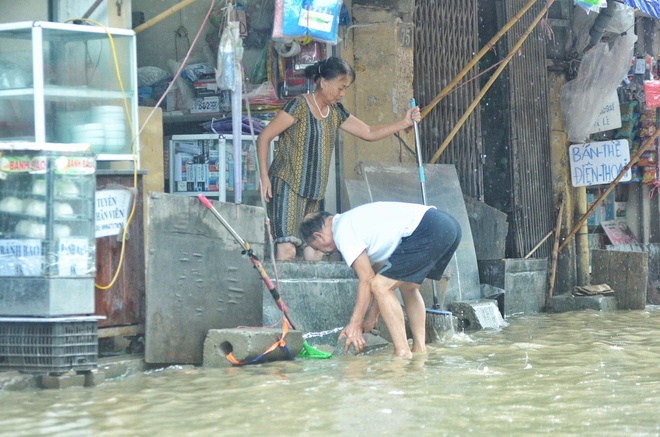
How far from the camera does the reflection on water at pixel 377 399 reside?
456 cm

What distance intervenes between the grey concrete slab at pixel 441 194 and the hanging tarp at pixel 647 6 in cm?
221

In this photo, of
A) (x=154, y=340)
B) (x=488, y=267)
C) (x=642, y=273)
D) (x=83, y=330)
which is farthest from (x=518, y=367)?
(x=642, y=273)

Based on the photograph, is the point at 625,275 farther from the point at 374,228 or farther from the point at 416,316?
the point at 374,228

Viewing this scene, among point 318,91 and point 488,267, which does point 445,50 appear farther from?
point 318,91

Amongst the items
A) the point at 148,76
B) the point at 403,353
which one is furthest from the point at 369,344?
the point at 148,76

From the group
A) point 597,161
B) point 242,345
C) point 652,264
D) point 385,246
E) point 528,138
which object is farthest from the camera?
A: point 652,264

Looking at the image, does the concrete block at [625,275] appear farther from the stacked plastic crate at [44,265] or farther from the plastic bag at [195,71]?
the stacked plastic crate at [44,265]

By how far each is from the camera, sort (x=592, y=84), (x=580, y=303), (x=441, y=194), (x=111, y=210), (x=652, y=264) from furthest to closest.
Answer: (x=652, y=264) → (x=592, y=84) → (x=580, y=303) → (x=441, y=194) → (x=111, y=210)

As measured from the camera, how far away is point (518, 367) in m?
6.54

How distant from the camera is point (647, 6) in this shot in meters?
9.65

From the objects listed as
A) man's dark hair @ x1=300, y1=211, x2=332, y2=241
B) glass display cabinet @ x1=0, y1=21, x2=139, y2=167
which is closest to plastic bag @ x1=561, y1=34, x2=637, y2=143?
man's dark hair @ x1=300, y1=211, x2=332, y2=241

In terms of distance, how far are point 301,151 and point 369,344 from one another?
1.57 m

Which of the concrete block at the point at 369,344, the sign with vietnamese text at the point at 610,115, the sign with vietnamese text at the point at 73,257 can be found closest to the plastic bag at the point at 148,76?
the concrete block at the point at 369,344

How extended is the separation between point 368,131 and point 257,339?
246 cm
